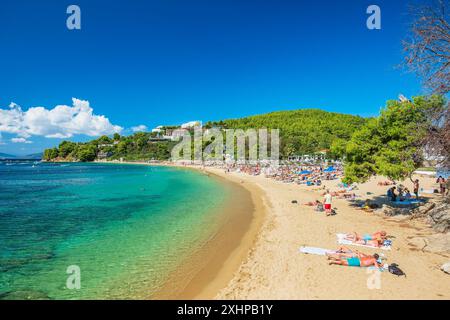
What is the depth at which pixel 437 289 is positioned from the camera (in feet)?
22.0

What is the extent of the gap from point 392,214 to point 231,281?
458 inches

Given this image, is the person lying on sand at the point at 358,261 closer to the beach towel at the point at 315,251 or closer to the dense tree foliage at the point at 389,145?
the beach towel at the point at 315,251

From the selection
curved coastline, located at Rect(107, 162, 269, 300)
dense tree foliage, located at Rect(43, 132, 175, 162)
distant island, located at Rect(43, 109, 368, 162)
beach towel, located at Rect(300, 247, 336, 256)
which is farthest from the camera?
dense tree foliage, located at Rect(43, 132, 175, 162)

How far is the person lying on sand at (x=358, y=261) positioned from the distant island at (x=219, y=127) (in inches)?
3298

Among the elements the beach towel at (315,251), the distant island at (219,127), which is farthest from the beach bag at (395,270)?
the distant island at (219,127)

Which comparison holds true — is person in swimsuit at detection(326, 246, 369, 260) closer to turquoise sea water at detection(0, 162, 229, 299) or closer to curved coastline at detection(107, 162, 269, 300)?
curved coastline at detection(107, 162, 269, 300)

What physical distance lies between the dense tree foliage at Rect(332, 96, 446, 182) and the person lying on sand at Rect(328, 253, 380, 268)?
21.0 feet

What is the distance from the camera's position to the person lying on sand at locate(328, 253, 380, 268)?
26.7 feet

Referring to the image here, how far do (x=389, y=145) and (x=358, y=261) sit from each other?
8415 mm

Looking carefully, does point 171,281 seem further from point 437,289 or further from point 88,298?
point 437,289

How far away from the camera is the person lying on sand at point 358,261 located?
26.7 feet
